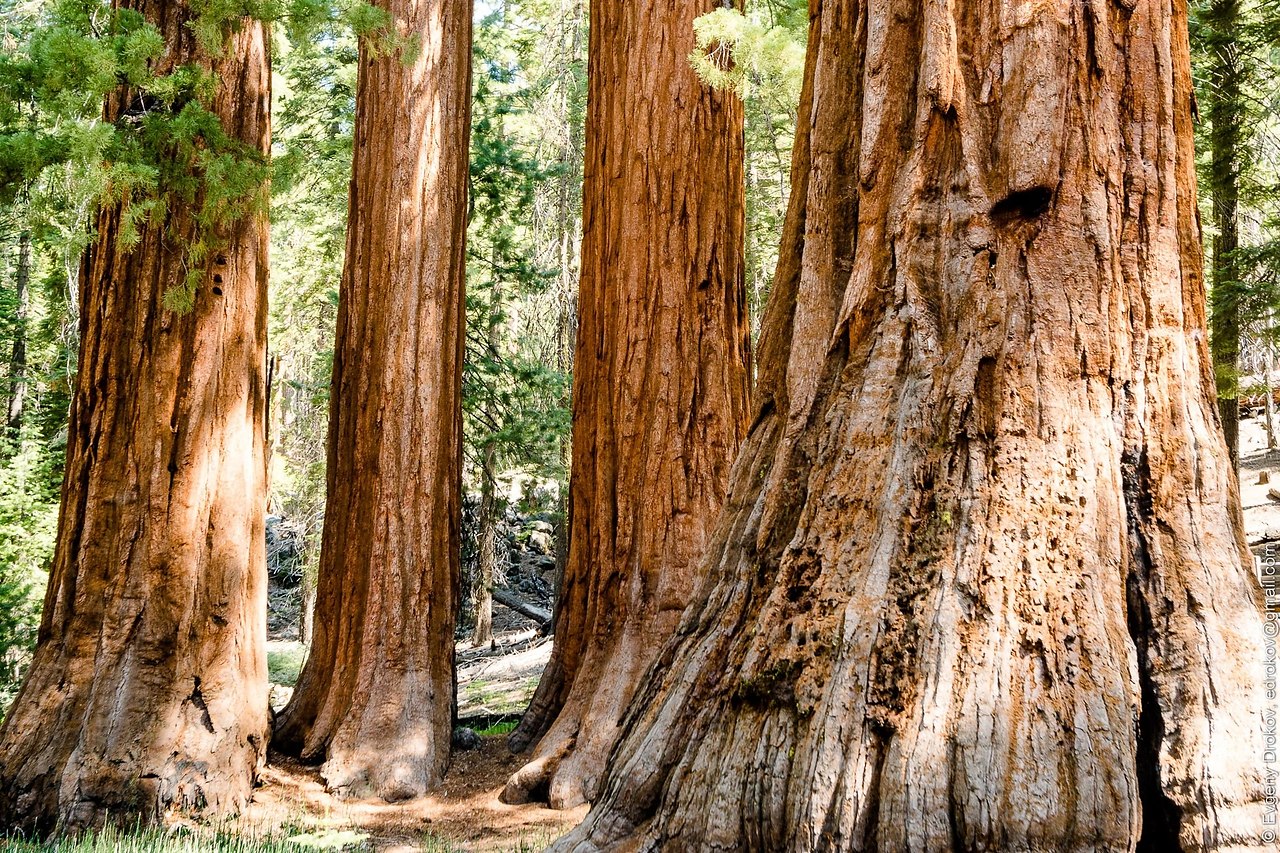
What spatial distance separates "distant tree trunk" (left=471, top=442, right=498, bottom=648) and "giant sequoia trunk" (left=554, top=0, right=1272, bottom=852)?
925 centimetres

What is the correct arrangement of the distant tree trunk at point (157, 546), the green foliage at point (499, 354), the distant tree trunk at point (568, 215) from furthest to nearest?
the distant tree trunk at point (568, 215), the green foliage at point (499, 354), the distant tree trunk at point (157, 546)

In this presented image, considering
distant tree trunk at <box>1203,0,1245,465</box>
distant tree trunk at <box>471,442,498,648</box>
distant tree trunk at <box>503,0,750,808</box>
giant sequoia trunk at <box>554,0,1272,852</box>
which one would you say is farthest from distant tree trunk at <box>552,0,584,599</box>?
giant sequoia trunk at <box>554,0,1272,852</box>

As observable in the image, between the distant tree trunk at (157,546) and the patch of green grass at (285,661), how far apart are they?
8.12m

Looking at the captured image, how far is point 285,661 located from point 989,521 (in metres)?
15.3

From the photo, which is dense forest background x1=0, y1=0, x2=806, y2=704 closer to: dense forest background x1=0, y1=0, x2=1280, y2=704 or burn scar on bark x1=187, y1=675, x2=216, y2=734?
dense forest background x1=0, y1=0, x2=1280, y2=704

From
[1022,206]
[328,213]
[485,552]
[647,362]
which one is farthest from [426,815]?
[328,213]

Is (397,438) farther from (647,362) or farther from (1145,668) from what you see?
(1145,668)

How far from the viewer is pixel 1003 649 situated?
2.49m

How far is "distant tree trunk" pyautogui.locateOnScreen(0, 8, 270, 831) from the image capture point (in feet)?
16.2

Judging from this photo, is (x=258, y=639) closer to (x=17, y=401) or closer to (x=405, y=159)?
(x=405, y=159)

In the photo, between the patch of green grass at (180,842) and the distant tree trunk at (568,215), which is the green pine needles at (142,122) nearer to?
the patch of green grass at (180,842)

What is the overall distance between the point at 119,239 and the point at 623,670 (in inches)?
144

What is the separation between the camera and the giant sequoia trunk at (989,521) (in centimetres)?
240

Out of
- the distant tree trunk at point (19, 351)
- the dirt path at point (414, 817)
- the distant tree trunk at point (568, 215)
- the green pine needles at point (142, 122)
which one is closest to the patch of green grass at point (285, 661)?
the distant tree trunk at point (568, 215)
